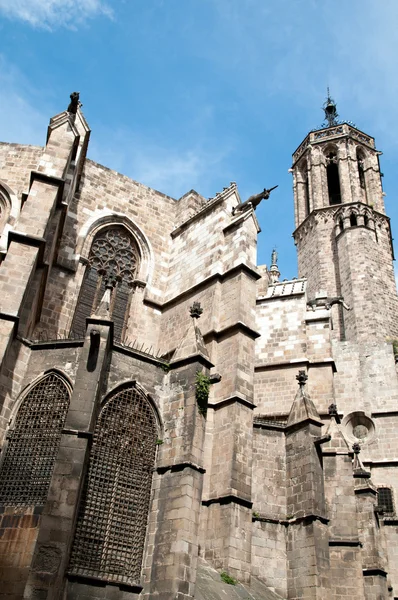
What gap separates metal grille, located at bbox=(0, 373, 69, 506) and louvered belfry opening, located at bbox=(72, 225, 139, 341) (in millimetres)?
4119

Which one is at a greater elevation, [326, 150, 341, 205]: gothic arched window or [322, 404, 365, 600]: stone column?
[326, 150, 341, 205]: gothic arched window

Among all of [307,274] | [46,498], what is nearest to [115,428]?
[46,498]

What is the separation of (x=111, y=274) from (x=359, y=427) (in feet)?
36.1

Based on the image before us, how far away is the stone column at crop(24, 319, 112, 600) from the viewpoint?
805 cm

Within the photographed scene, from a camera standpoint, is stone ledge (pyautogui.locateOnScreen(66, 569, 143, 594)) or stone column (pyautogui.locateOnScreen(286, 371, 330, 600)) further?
stone column (pyautogui.locateOnScreen(286, 371, 330, 600))

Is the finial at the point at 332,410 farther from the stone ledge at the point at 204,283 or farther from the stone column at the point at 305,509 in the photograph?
the stone ledge at the point at 204,283

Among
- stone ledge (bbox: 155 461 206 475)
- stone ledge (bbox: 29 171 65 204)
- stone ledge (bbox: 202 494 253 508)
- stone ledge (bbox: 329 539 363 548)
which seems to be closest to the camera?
stone ledge (bbox: 155 461 206 475)

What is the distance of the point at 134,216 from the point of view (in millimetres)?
17531

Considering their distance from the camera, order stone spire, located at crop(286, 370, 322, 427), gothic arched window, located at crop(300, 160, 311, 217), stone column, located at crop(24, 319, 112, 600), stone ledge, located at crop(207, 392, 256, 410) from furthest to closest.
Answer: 1. gothic arched window, located at crop(300, 160, 311, 217)
2. stone spire, located at crop(286, 370, 322, 427)
3. stone ledge, located at crop(207, 392, 256, 410)
4. stone column, located at crop(24, 319, 112, 600)

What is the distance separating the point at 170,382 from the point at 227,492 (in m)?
2.37

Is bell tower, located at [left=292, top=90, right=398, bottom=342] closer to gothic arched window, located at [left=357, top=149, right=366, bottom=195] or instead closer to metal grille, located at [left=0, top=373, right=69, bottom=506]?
gothic arched window, located at [left=357, top=149, right=366, bottom=195]

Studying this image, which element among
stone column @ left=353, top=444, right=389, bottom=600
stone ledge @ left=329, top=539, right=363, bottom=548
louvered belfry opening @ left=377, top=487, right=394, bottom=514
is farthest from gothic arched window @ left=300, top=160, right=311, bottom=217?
stone ledge @ left=329, top=539, right=363, bottom=548

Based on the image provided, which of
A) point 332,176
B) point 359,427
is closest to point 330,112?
point 332,176

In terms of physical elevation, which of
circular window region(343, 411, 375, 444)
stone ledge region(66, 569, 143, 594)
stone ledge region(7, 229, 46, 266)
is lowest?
stone ledge region(66, 569, 143, 594)
